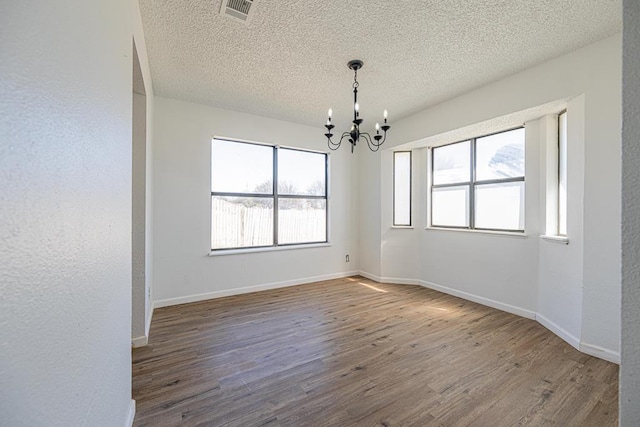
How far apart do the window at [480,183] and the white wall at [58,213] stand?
4044 mm

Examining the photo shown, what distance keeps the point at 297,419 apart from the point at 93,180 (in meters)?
1.66

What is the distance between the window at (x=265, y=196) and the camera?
3859mm

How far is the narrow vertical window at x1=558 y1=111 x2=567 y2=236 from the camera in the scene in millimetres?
2748

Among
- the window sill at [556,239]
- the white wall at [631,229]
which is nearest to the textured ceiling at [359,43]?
the white wall at [631,229]

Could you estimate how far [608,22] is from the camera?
2.06 m

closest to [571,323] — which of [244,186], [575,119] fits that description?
[575,119]

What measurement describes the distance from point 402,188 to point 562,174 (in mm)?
2134

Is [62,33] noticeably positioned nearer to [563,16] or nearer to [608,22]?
[563,16]

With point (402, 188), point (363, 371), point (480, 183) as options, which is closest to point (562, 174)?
point (480, 183)

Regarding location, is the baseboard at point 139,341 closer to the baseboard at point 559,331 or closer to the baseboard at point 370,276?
the baseboard at point 370,276

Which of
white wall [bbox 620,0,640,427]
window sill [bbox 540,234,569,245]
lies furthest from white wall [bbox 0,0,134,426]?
window sill [bbox 540,234,569,245]

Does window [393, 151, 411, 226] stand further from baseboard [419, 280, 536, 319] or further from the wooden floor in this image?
the wooden floor

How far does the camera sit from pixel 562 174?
9.20 feet

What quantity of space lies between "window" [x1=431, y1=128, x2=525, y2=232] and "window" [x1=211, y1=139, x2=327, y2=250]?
78.5 inches
